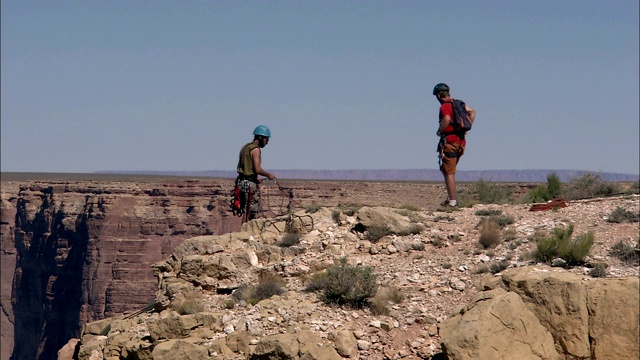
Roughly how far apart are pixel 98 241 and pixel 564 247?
2736 inches

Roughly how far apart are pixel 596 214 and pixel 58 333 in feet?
241

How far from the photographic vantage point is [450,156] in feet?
50.6

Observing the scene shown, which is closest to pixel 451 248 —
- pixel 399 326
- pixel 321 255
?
pixel 321 255

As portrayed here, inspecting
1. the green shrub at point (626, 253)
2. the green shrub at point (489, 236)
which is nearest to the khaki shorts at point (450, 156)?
the green shrub at point (489, 236)

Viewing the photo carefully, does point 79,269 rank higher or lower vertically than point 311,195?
lower

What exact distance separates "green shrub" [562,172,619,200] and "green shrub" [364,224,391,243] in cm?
533

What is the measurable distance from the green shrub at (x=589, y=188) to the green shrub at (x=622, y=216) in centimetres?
399

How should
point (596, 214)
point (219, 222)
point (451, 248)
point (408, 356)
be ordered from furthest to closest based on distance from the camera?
1. point (219, 222)
2. point (596, 214)
3. point (451, 248)
4. point (408, 356)

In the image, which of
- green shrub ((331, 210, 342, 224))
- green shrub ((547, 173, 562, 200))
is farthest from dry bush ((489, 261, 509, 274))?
green shrub ((547, 173, 562, 200))

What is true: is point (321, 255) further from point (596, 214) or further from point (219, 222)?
point (219, 222)

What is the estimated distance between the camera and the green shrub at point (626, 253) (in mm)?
12234

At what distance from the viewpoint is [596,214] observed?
1470cm

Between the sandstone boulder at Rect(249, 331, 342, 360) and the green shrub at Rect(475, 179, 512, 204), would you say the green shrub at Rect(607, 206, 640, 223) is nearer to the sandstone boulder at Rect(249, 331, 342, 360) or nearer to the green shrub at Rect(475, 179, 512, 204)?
the green shrub at Rect(475, 179, 512, 204)

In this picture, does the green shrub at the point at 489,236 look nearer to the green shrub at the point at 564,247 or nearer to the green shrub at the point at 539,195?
the green shrub at the point at 564,247
